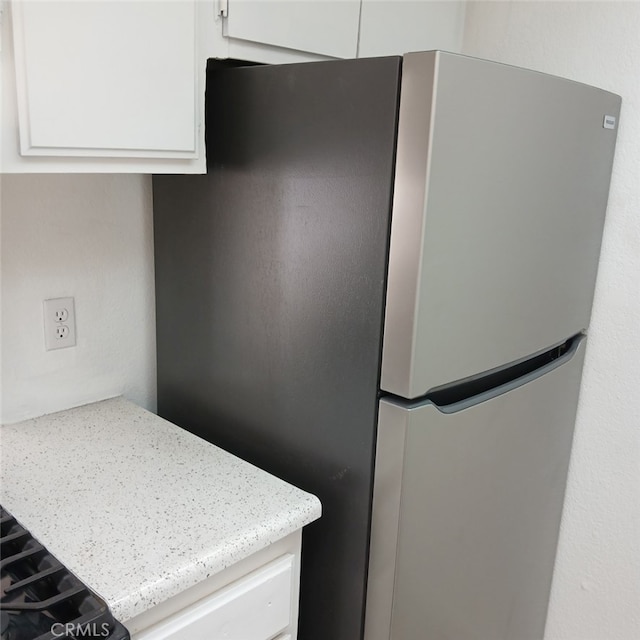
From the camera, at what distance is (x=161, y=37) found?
98 cm

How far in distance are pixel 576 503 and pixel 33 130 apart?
1441 millimetres

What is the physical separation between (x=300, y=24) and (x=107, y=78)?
42 centimetres

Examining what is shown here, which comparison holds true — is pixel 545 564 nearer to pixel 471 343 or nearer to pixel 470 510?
pixel 470 510

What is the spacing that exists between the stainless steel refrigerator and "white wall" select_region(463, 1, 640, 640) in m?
0.09

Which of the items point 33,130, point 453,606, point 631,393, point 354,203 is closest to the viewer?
point 33,130

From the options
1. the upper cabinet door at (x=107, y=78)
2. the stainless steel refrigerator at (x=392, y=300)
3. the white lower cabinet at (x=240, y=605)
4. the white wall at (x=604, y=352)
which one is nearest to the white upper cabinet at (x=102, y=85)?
the upper cabinet door at (x=107, y=78)

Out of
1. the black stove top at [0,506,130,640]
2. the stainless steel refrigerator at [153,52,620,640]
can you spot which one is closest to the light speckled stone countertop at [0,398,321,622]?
the black stove top at [0,506,130,640]

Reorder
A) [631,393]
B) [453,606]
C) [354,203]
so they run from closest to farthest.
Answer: [354,203] → [453,606] → [631,393]

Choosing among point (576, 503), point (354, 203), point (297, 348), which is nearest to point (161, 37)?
point (354, 203)

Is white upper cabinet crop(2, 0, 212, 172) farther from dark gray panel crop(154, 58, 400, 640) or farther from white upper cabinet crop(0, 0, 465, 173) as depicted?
dark gray panel crop(154, 58, 400, 640)

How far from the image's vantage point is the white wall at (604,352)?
1389mm

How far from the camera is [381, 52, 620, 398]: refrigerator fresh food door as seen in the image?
0.90 meters

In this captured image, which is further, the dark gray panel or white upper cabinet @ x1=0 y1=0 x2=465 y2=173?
the dark gray panel

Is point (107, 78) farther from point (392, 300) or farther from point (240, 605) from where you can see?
point (240, 605)
